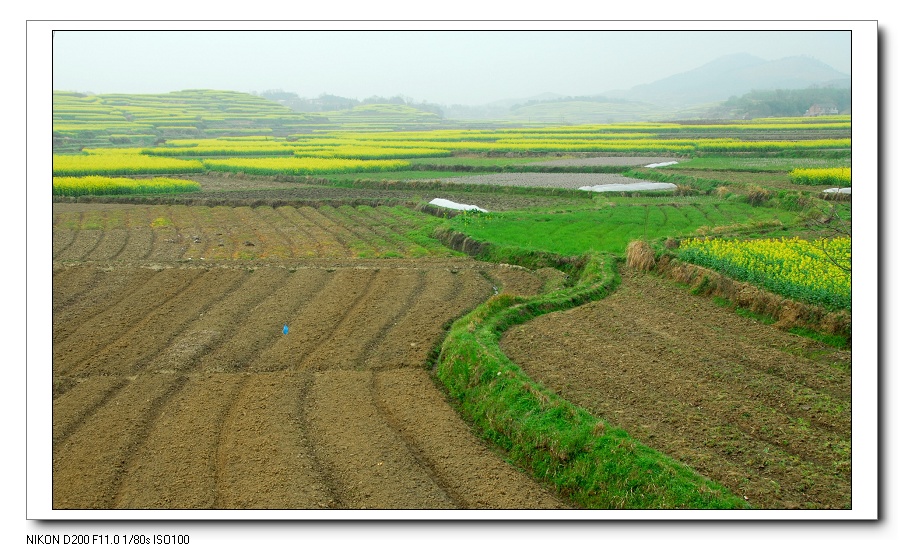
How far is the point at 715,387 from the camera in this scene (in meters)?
10.3

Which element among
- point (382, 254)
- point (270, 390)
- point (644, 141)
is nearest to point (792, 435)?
point (270, 390)

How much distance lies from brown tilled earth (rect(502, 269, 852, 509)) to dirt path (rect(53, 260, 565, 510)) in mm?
1723

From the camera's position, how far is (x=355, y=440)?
9.75m

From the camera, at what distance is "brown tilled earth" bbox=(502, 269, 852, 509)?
809 centimetres

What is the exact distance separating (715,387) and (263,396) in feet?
20.5

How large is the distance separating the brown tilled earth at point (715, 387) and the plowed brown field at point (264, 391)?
1698 millimetres

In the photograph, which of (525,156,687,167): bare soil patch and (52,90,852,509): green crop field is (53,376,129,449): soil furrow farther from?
(525,156,687,167): bare soil patch

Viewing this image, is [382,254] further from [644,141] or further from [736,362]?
[644,141]

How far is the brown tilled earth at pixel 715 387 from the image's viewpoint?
8094 millimetres

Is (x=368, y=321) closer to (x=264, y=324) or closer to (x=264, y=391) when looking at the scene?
(x=264, y=324)

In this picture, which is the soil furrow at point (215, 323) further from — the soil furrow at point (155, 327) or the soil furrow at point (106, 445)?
the soil furrow at point (106, 445)

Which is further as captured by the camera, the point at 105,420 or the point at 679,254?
the point at 679,254
